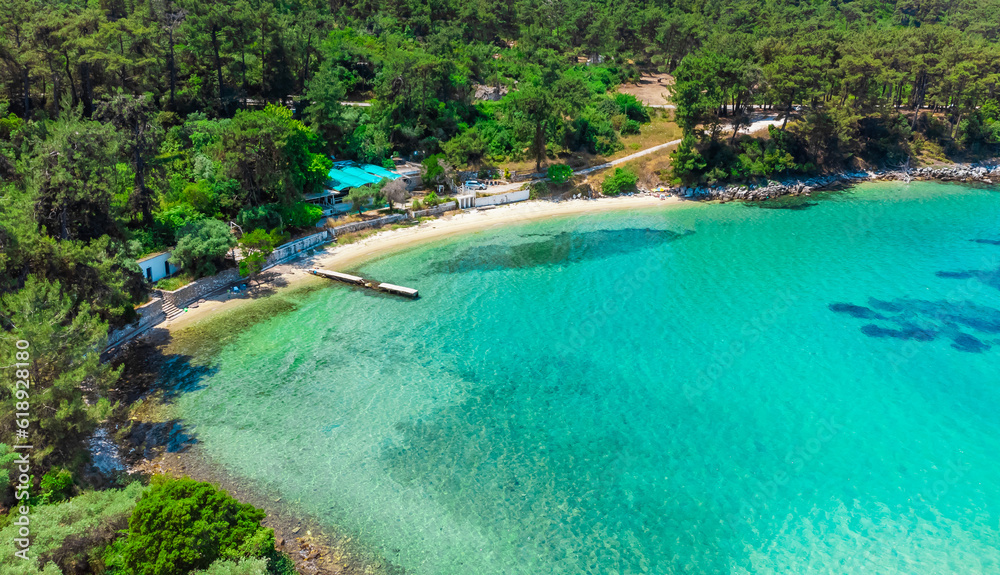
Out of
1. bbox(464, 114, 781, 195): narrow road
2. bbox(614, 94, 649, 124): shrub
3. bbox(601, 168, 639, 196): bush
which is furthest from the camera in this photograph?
bbox(614, 94, 649, 124): shrub

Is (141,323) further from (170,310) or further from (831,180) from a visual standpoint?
(831,180)

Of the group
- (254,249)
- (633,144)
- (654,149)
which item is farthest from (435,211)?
(654,149)

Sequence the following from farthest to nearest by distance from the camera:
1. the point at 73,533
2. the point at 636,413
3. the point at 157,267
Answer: the point at 157,267 → the point at 636,413 → the point at 73,533

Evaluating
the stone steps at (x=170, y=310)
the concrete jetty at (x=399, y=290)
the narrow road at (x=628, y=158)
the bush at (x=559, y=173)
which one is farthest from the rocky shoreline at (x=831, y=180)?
the stone steps at (x=170, y=310)

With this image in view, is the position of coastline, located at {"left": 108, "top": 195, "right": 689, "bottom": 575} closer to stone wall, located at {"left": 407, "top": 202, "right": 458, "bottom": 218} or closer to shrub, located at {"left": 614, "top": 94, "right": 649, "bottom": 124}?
stone wall, located at {"left": 407, "top": 202, "right": 458, "bottom": 218}

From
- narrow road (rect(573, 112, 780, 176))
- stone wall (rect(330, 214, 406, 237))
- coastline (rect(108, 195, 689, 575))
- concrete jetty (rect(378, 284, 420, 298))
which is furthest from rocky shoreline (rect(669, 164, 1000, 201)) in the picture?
concrete jetty (rect(378, 284, 420, 298))

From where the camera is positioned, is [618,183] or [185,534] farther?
[618,183]

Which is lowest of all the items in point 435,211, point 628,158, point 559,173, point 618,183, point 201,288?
point 201,288
